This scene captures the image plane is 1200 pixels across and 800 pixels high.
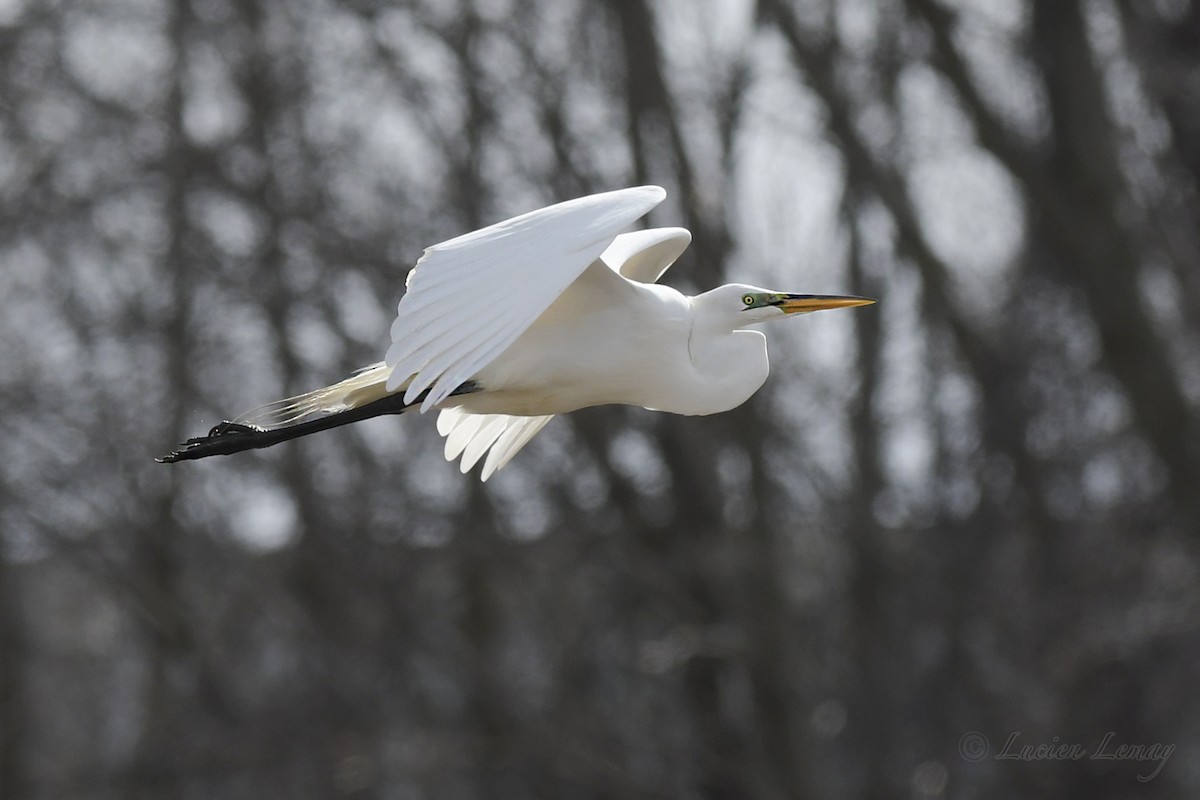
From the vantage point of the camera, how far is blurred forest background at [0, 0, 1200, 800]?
12062mm

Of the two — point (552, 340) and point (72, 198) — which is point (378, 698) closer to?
point (72, 198)

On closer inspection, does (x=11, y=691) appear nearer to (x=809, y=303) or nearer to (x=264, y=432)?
(x=264, y=432)

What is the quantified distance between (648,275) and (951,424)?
8022 millimetres

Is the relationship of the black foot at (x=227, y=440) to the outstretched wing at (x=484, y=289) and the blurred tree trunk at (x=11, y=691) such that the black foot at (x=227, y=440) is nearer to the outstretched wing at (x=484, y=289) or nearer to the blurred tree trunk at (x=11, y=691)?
the outstretched wing at (x=484, y=289)

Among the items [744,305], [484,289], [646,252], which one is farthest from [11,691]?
[484,289]

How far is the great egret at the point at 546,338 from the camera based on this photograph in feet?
12.1

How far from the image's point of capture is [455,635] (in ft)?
44.9

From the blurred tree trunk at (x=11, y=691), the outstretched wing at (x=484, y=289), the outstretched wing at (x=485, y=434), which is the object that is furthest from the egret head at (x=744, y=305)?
the blurred tree trunk at (x=11, y=691)

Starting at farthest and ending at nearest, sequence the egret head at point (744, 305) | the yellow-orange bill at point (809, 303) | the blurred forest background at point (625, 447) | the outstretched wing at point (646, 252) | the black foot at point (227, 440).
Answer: the blurred forest background at point (625, 447) < the outstretched wing at point (646, 252) < the black foot at point (227, 440) < the yellow-orange bill at point (809, 303) < the egret head at point (744, 305)

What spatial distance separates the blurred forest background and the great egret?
6763 millimetres

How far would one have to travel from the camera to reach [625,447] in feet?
40.9

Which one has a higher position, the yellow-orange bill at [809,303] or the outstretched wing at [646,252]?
the outstretched wing at [646,252]

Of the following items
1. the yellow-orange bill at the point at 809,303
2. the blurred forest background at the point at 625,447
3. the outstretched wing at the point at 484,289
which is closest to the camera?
the outstretched wing at the point at 484,289

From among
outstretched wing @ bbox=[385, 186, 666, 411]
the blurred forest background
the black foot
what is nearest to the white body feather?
outstretched wing @ bbox=[385, 186, 666, 411]
